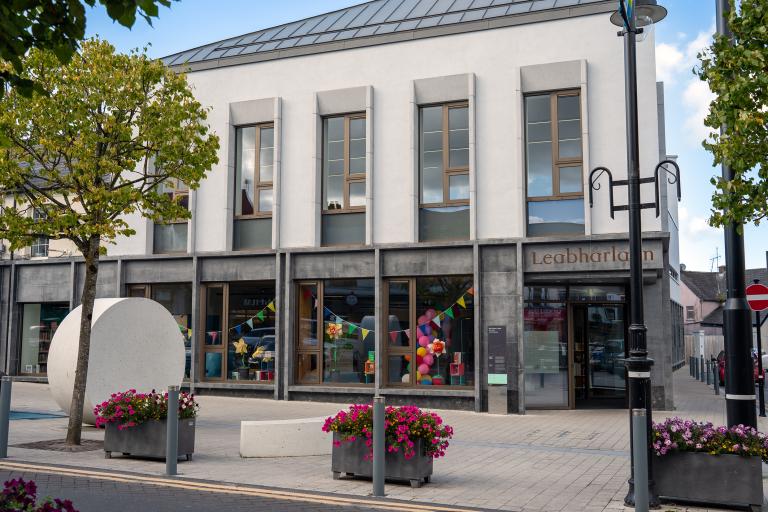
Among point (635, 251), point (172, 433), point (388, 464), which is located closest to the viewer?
point (635, 251)

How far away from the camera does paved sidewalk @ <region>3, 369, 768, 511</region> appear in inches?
353

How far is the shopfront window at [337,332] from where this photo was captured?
1997 cm

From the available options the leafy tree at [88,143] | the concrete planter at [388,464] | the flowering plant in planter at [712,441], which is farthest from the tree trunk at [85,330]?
the flowering plant in planter at [712,441]

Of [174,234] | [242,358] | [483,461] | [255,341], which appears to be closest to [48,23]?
[483,461]

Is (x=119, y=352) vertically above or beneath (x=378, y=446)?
above

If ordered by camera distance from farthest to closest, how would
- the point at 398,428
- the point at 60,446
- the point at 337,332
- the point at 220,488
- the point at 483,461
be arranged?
the point at 337,332 < the point at 60,446 < the point at 483,461 < the point at 398,428 < the point at 220,488

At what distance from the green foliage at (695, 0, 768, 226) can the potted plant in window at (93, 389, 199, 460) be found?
289 inches

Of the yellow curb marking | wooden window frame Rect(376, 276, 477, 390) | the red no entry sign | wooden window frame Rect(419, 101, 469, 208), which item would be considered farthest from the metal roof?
the yellow curb marking

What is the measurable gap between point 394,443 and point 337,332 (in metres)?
11.2

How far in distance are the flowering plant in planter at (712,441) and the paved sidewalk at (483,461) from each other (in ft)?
2.86

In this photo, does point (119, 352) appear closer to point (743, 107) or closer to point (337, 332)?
point (337, 332)

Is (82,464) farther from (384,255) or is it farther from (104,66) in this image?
(384,255)

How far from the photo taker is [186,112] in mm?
13445

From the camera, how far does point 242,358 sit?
2134cm
